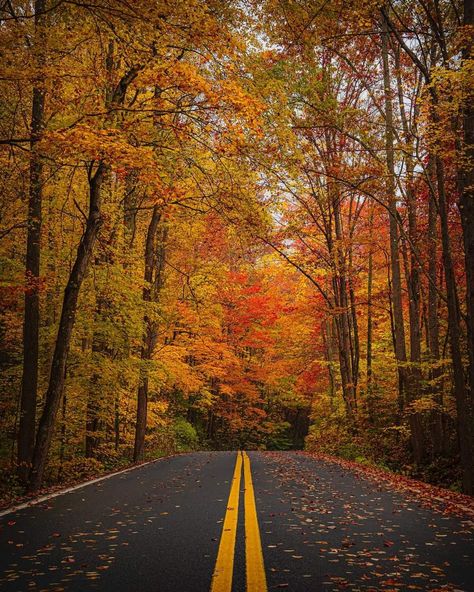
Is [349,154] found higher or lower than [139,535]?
higher

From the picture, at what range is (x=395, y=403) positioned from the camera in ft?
60.0

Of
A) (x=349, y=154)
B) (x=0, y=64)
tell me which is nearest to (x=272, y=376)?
(x=349, y=154)

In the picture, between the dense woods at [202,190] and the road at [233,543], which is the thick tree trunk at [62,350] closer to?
the dense woods at [202,190]

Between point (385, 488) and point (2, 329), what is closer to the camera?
point (385, 488)

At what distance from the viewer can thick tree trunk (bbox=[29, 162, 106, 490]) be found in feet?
32.7

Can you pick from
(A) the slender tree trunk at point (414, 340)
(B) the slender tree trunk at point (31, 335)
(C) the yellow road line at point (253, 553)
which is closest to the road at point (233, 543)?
(C) the yellow road line at point (253, 553)

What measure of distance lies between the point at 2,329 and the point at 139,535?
10.8 meters

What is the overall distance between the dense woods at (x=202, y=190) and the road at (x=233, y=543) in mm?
3673

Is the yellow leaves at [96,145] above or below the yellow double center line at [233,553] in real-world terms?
above

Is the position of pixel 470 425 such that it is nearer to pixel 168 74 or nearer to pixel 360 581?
pixel 360 581

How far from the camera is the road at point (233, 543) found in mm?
3869

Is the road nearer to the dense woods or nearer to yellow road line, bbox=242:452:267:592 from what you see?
yellow road line, bbox=242:452:267:592

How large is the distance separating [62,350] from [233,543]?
673cm

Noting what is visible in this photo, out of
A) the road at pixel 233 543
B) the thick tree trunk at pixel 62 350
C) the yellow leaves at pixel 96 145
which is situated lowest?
the road at pixel 233 543
